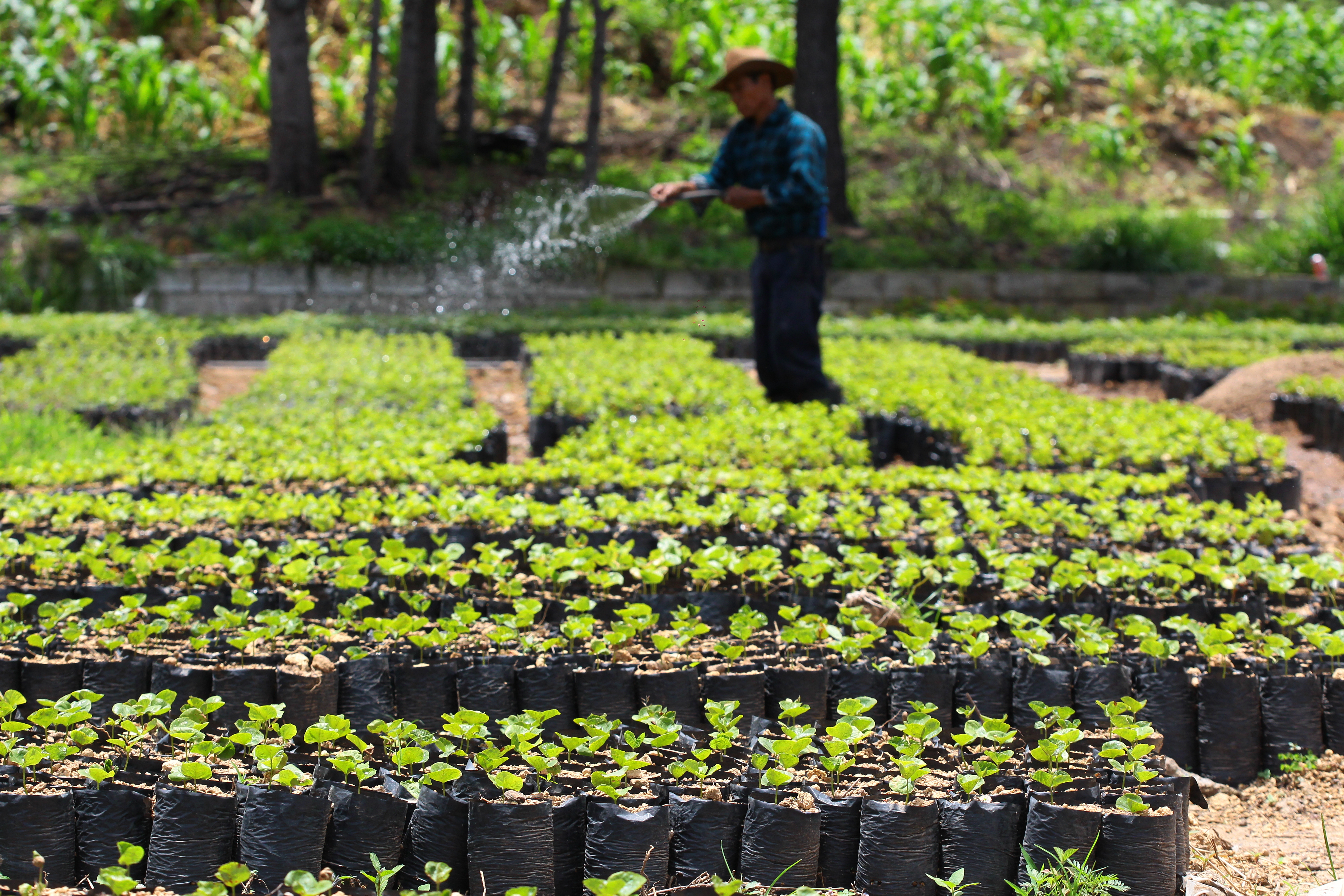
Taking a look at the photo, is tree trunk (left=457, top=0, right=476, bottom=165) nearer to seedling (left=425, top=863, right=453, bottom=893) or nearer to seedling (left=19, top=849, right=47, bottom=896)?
seedling (left=19, top=849, right=47, bottom=896)

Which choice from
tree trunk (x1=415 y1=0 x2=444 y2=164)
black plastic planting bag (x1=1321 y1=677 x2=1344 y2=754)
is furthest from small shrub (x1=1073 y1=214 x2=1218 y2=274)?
black plastic planting bag (x1=1321 y1=677 x2=1344 y2=754)

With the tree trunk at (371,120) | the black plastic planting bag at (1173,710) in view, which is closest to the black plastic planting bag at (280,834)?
the black plastic planting bag at (1173,710)

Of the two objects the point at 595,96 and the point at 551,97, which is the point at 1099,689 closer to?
the point at 595,96

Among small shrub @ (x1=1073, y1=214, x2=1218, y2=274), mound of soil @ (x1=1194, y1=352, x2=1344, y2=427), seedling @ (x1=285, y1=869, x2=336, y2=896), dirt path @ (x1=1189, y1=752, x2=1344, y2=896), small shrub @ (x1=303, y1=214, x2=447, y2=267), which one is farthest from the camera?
small shrub @ (x1=1073, y1=214, x2=1218, y2=274)

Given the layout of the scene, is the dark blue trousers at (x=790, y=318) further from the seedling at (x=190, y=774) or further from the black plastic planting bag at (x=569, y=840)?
the seedling at (x=190, y=774)

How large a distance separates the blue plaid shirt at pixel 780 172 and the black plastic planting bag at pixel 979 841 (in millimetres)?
4087

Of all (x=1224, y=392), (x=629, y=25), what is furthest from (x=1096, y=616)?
(x=629, y=25)

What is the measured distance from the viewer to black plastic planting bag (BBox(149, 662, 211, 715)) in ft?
8.47

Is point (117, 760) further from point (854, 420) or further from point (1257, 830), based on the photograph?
point (854, 420)

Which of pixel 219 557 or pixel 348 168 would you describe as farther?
pixel 348 168

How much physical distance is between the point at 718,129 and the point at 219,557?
539 inches

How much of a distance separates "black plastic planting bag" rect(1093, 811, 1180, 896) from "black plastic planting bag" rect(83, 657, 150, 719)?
2008 mm

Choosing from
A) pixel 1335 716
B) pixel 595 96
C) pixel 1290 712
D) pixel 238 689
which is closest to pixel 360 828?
pixel 238 689

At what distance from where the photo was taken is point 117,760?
2172mm
